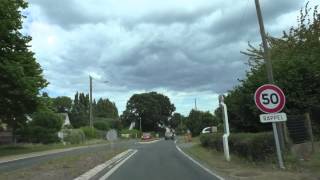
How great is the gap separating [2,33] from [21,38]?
2514 millimetres

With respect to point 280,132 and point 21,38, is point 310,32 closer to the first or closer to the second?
point 280,132

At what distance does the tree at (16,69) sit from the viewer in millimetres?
44812

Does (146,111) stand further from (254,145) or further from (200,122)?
(254,145)

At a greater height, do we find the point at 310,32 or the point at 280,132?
the point at 310,32

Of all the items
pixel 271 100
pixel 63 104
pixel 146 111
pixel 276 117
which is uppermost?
pixel 63 104

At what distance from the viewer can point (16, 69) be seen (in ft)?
145

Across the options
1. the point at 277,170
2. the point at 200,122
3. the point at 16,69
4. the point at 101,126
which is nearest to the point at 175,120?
the point at 101,126

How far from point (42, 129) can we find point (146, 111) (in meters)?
95.7

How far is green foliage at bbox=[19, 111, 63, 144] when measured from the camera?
72.1m

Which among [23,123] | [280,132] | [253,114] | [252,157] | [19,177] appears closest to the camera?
[19,177]

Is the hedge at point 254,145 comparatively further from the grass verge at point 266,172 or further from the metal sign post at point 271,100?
the metal sign post at point 271,100

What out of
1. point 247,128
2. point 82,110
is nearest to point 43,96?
point 247,128

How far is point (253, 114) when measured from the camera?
3045 centimetres

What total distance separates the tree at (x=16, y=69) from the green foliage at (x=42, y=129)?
21.9m
